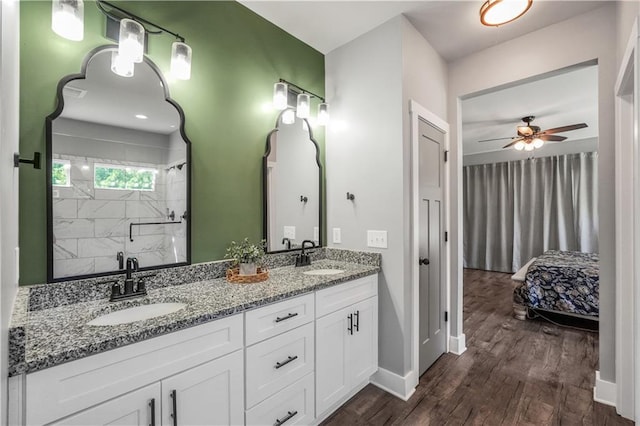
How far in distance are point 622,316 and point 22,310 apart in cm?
305

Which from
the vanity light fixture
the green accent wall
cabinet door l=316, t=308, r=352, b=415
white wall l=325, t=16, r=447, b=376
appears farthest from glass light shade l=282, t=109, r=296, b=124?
cabinet door l=316, t=308, r=352, b=415

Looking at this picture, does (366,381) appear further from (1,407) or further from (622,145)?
(622,145)

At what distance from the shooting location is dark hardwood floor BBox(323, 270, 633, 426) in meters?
1.80

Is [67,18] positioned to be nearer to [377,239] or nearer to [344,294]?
[344,294]

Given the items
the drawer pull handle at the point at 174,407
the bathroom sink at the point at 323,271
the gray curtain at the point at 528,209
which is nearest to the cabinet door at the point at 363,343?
the bathroom sink at the point at 323,271

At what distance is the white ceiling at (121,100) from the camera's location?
138 cm

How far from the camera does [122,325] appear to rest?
103cm

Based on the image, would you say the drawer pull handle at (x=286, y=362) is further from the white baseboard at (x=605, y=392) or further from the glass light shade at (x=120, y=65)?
the white baseboard at (x=605, y=392)

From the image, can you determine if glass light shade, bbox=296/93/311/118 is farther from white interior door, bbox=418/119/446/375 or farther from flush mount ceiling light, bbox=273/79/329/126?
white interior door, bbox=418/119/446/375

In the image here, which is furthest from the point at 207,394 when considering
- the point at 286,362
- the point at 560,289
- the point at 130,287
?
the point at 560,289

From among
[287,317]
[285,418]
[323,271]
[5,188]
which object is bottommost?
[285,418]

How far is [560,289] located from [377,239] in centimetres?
263

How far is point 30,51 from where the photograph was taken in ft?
4.03

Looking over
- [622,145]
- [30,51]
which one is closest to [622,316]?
[622,145]
